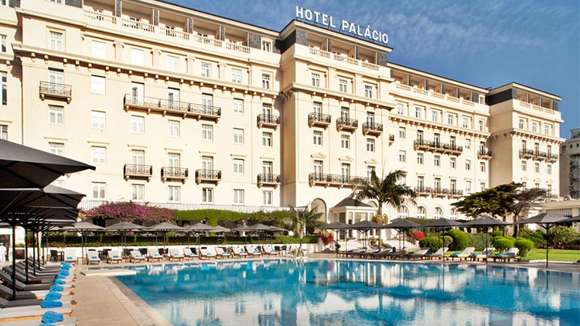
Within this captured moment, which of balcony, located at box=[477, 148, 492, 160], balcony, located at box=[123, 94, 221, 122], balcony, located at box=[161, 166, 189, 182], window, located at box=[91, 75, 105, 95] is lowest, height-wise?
balcony, located at box=[161, 166, 189, 182]

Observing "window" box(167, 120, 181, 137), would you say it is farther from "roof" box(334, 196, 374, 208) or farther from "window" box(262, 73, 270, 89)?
"roof" box(334, 196, 374, 208)

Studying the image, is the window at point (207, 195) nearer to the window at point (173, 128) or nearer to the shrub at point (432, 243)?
the window at point (173, 128)

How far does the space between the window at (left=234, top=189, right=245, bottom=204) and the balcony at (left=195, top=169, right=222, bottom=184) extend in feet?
6.28

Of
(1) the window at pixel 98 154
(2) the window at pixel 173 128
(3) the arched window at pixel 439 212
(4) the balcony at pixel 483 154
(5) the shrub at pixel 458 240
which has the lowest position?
(5) the shrub at pixel 458 240

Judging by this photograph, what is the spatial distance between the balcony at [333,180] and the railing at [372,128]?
451cm

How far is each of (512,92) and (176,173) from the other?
38319 millimetres

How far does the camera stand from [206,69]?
35188mm

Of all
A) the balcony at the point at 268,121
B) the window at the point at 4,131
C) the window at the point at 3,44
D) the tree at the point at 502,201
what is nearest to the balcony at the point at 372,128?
the balcony at the point at 268,121

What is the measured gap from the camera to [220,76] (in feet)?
117

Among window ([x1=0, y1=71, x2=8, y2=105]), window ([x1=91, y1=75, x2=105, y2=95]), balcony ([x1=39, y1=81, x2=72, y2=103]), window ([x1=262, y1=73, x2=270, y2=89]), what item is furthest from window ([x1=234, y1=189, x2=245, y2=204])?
window ([x1=0, y1=71, x2=8, y2=105])

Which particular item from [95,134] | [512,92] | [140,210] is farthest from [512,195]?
[95,134]

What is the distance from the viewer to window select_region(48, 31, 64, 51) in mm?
29250

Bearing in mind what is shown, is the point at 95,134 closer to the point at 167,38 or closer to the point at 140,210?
the point at 140,210

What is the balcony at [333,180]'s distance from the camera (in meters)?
36.8
